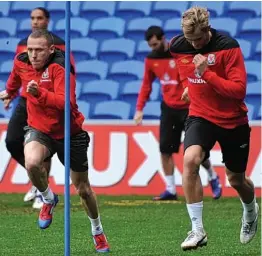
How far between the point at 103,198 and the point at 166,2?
16.9ft

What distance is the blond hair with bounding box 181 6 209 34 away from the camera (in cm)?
845

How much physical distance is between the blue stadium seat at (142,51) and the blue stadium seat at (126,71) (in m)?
0.22

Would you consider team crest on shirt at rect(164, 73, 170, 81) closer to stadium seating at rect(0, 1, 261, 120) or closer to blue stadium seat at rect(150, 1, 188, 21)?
stadium seating at rect(0, 1, 261, 120)

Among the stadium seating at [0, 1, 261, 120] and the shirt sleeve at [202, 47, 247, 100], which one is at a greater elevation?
the shirt sleeve at [202, 47, 247, 100]

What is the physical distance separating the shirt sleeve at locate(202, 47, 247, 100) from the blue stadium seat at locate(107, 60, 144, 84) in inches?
340

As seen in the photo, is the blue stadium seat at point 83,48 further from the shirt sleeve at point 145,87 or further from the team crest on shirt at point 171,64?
the team crest on shirt at point 171,64

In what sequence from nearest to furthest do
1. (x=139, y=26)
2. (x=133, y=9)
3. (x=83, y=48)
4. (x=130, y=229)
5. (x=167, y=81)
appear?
1. (x=130, y=229)
2. (x=167, y=81)
3. (x=83, y=48)
4. (x=139, y=26)
5. (x=133, y=9)

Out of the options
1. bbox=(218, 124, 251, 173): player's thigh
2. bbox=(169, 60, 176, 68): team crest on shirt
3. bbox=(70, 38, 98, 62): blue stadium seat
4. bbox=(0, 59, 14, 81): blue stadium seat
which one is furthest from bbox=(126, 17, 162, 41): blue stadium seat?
Result: bbox=(218, 124, 251, 173): player's thigh

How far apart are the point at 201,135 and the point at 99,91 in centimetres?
844

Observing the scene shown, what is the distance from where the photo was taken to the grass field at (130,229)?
9.19 m

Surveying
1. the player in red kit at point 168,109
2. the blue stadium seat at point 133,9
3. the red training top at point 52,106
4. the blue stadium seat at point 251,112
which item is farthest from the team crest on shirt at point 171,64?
the red training top at point 52,106

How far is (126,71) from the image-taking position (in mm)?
17391

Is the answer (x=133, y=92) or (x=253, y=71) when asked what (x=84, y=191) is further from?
(x=253, y=71)

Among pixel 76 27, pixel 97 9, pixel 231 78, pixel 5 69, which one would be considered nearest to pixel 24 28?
pixel 76 27
